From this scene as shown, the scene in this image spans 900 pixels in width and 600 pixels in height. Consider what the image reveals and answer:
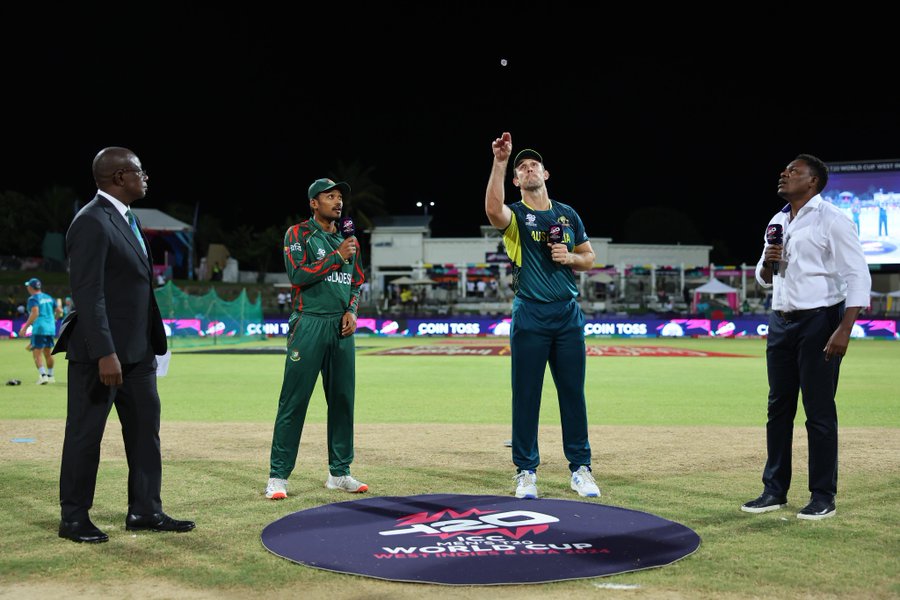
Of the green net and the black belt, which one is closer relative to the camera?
the black belt

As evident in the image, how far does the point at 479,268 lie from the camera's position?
5597 centimetres

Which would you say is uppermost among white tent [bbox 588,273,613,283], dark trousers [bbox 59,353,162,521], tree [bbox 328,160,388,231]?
tree [bbox 328,160,388,231]

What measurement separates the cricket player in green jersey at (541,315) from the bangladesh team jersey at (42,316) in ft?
40.8

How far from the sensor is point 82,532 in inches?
191

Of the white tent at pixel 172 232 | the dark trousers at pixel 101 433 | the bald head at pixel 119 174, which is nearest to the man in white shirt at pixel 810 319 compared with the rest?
the dark trousers at pixel 101 433

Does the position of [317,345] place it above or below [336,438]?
above

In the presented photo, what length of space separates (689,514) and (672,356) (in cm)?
2095

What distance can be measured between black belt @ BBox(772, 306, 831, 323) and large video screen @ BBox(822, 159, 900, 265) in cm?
2911

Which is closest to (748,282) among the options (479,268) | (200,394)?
(479,268)

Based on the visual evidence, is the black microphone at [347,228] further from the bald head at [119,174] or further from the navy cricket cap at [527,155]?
the bald head at [119,174]

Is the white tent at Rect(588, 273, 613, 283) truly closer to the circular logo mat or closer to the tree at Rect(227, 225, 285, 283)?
the tree at Rect(227, 225, 285, 283)

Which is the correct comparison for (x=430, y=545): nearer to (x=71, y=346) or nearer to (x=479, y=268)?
(x=71, y=346)

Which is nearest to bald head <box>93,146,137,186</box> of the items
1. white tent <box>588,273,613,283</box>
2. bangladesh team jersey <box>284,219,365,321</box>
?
bangladesh team jersey <box>284,219,365,321</box>

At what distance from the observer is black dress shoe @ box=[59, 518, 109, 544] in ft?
15.8
